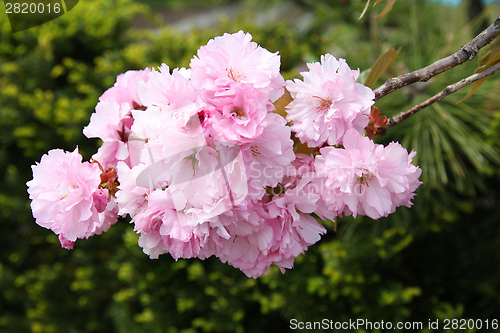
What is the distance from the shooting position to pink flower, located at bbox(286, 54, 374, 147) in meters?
0.46

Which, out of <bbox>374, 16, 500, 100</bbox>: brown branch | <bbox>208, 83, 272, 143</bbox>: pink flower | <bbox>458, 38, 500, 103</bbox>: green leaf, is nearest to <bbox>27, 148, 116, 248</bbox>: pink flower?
<bbox>208, 83, 272, 143</bbox>: pink flower

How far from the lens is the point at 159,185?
0.44 metres

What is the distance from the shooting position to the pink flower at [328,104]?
46 centimetres

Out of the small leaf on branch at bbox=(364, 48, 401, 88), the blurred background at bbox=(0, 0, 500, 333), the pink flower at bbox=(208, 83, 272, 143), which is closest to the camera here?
the pink flower at bbox=(208, 83, 272, 143)

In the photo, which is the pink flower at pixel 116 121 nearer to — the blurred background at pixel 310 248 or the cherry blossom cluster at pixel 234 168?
the cherry blossom cluster at pixel 234 168

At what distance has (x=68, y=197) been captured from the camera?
47 centimetres

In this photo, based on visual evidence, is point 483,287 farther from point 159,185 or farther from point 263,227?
point 159,185

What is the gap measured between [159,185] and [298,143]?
172 millimetres

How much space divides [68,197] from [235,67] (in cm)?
23

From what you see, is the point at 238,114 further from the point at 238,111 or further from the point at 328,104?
the point at 328,104

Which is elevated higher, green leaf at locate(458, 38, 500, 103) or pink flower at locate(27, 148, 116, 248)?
green leaf at locate(458, 38, 500, 103)

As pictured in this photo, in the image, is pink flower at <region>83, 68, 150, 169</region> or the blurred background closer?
pink flower at <region>83, 68, 150, 169</region>

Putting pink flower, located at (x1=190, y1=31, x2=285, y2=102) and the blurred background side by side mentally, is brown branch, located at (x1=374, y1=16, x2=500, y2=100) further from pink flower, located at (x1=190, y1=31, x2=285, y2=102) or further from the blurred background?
the blurred background

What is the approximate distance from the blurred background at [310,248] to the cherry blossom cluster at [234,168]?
17.1 inches
